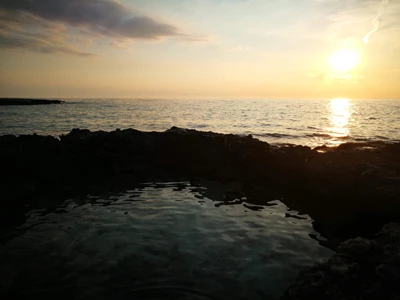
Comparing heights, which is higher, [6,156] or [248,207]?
[6,156]

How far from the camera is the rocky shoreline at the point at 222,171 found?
1149cm

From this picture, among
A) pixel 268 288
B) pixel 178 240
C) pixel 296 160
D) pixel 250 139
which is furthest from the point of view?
pixel 250 139

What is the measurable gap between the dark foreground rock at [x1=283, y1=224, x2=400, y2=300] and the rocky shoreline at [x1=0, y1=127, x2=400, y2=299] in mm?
188

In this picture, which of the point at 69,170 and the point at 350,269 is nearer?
the point at 350,269

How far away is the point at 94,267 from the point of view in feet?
24.8

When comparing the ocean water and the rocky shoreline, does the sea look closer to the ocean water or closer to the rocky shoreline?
the rocky shoreline

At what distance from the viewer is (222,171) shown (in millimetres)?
18922

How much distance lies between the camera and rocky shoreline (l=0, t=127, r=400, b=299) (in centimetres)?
1149

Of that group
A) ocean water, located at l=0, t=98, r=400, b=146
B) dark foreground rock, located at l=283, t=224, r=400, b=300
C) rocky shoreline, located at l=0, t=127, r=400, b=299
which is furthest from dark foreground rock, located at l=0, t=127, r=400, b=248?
ocean water, located at l=0, t=98, r=400, b=146

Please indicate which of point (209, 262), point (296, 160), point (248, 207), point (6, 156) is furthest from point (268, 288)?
point (6, 156)

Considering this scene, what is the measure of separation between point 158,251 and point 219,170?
1110 cm

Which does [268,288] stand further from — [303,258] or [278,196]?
[278,196]

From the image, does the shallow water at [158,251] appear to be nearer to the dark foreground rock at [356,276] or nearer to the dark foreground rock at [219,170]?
the dark foreground rock at [356,276]

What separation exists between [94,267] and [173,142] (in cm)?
1498
